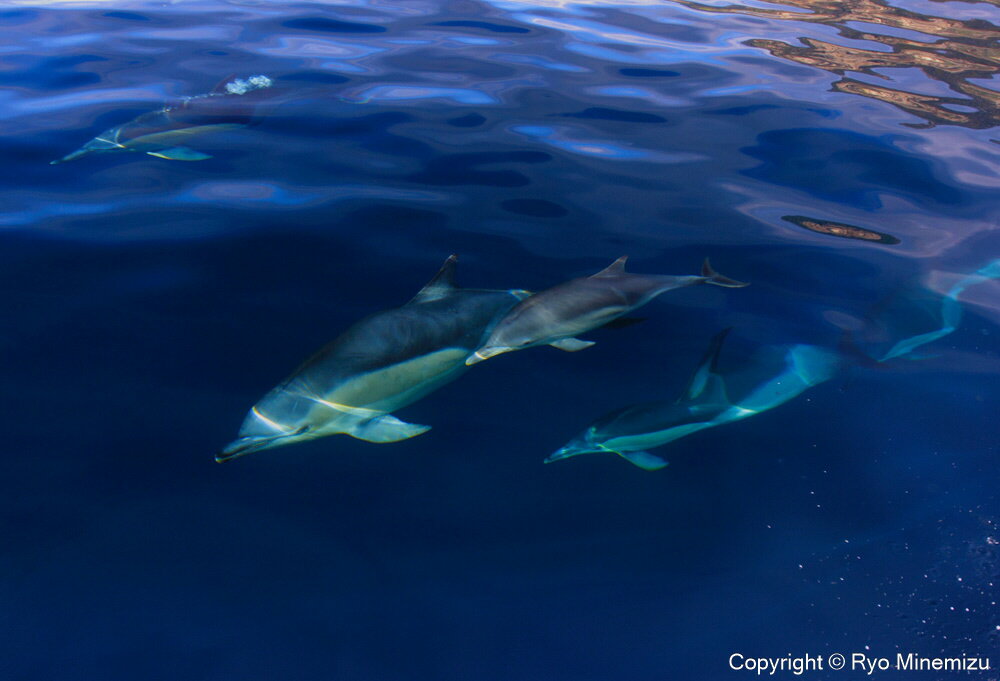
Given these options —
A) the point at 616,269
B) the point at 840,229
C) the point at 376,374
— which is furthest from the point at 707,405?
the point at 840,229

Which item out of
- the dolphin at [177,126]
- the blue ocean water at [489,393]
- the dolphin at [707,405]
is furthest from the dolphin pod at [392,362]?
the dolphin at [177,126]

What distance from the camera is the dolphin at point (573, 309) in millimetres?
4488

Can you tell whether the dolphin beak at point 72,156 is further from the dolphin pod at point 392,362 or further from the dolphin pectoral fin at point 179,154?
the dolphin pod at point 392,362

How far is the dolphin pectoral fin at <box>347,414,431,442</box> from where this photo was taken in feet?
12.9

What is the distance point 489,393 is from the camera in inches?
174

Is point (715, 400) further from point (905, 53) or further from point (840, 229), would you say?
point (905, 53)

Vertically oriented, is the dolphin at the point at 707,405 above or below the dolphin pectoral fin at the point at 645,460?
above

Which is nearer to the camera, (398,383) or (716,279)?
(398,383)

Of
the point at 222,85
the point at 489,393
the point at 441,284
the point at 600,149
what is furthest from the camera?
the point at 222,85

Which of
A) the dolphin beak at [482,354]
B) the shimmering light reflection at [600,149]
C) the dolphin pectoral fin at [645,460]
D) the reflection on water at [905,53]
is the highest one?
the reflection on water at [905,53]

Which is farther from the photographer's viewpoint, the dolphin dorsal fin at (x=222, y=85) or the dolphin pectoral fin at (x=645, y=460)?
the dolphin dorsal fin at (x=222, y=85)

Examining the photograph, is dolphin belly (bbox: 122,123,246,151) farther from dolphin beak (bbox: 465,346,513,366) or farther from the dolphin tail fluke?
the dolphin tail fluke

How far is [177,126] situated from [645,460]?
5.98 metres

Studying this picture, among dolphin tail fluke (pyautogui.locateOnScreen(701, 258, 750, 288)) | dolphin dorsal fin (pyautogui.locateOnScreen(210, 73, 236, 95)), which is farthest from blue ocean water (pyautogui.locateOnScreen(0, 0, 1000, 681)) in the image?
dolphin dorsal fin (pyautogui.locateOnScreen(210, 73, 236, 95))
